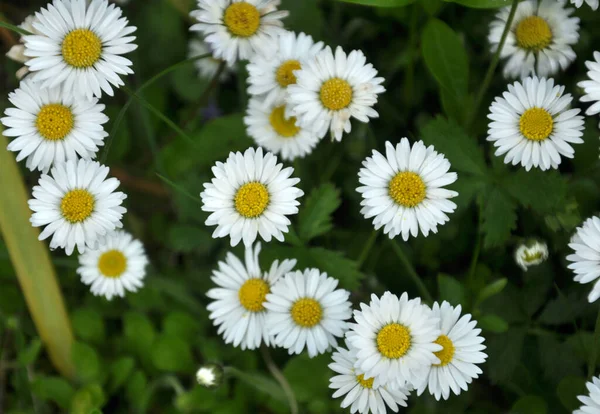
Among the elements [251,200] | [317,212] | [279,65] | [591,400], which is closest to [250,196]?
[251,200]

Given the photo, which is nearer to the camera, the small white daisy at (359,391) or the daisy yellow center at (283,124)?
the small white daisy at (359,391)

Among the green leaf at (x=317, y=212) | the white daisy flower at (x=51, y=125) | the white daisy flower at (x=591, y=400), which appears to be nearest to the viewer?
the white daisy flower at (x=591, y=400)

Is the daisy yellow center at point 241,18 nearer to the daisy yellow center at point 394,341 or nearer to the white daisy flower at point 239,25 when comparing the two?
the white daisy flower at point 239,25

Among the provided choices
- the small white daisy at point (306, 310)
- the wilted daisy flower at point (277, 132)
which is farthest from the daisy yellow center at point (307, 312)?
the wilted daisy flower at point (277, 132)

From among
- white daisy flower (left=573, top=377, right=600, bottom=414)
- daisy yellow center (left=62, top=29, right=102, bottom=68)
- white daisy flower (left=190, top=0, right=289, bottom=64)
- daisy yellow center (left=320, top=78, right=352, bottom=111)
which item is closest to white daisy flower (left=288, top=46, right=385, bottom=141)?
daisy yellow center (left=320, top=78, right=352, bottom=111)

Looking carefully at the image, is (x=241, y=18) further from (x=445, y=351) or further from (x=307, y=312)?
(x=445, y=351)

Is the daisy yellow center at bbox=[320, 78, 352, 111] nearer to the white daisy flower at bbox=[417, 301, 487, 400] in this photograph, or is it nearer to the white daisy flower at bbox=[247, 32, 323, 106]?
the white daisy flower at bbox=[247, 32, 323, 106]

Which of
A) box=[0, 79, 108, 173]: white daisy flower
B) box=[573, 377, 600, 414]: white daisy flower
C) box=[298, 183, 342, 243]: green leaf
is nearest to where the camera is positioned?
box=[573, 377, 600, 414]: white daisy flower
